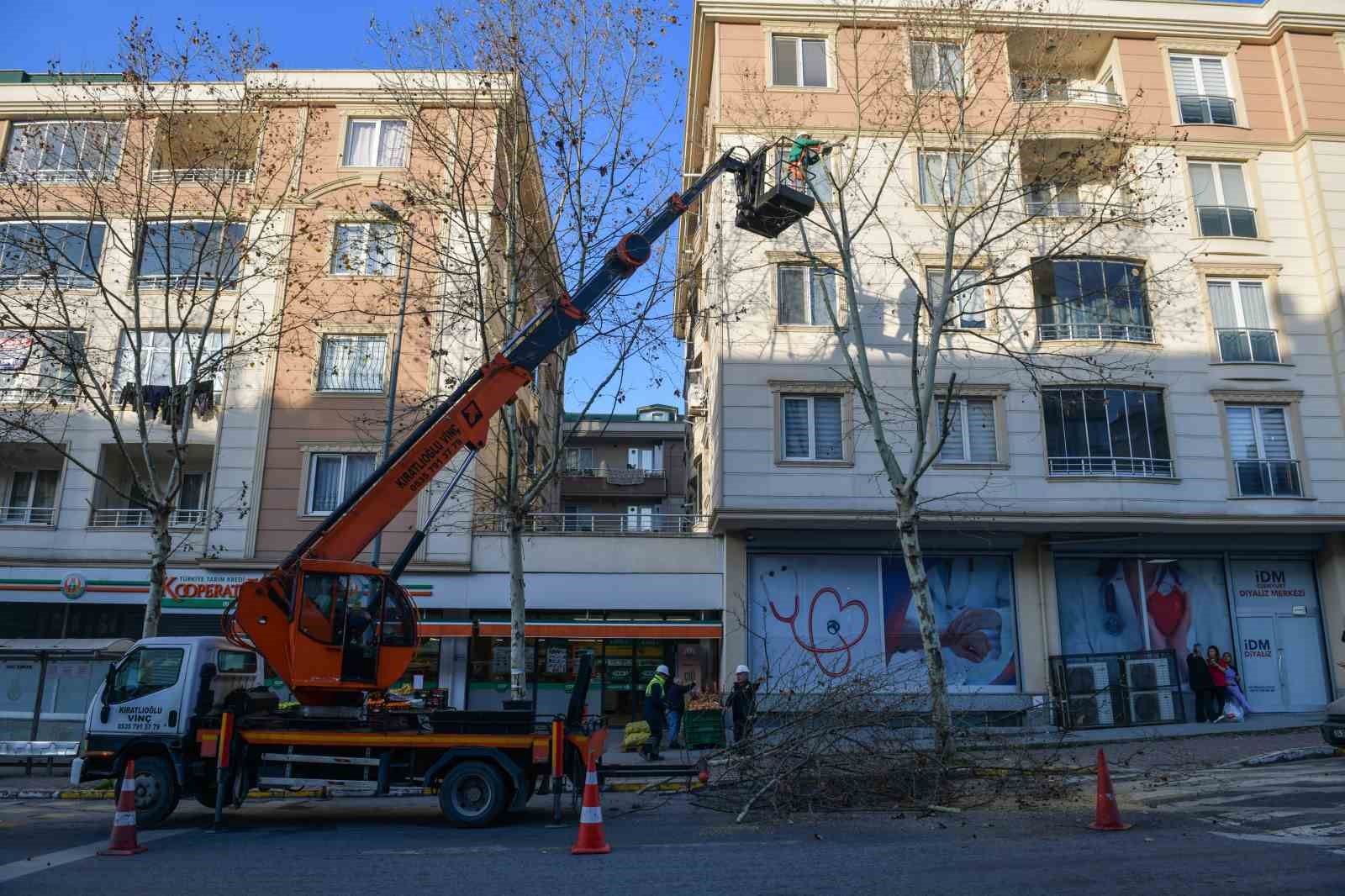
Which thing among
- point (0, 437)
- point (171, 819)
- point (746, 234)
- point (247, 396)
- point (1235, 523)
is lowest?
point (171, 819)

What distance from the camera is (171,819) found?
35.9ft

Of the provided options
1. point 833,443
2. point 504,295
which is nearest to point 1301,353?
point 833,443

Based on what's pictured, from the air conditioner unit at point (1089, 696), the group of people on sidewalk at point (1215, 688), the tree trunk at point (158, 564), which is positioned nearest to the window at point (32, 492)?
the tree trunk at point (158, 564)

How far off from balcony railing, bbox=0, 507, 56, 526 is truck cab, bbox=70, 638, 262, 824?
12.8m

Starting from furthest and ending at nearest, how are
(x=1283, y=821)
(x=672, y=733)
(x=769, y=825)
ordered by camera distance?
(x=672, y=733)
(x=769, y=825)
(x=1283, y=821)

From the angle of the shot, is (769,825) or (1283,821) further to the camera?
(769,825)

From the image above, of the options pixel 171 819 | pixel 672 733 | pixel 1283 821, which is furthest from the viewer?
pixel 672 733

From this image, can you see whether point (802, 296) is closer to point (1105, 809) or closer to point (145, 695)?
point (1105, 809)

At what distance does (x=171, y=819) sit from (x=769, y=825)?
23.3 feet

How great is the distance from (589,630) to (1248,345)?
1633cm

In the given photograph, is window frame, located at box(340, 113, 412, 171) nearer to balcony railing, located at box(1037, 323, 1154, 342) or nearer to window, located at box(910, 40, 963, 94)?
window, located at box(910, 40, 963, 94)

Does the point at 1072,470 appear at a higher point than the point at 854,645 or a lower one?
higher

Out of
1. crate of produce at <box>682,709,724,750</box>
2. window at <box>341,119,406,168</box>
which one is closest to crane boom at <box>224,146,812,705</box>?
crate of produce at <box>682,709,724,750</box>

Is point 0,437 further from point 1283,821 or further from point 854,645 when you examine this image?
point 1283,821
